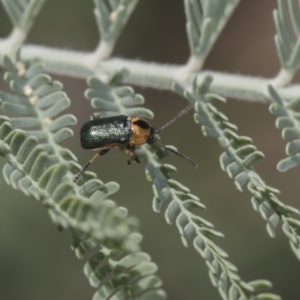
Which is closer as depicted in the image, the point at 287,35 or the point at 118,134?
the point at 287,35

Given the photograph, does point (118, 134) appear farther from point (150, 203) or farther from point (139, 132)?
point (150, 203)

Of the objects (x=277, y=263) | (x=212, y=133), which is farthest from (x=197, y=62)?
(x=277, y=263)

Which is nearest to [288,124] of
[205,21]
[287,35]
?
[287,35]

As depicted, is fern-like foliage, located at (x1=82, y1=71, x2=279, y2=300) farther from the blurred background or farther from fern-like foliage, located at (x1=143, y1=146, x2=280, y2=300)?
the blurred background

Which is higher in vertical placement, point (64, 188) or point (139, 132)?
point (139, 132)

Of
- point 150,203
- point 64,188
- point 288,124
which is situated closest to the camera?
point 64,188

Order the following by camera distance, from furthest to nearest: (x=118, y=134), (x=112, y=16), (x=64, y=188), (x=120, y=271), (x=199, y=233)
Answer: (x=118, y=134)
(x=112, y=16)
(x=199, y=233)
(x=120, y=271)
(x=64, y=188)

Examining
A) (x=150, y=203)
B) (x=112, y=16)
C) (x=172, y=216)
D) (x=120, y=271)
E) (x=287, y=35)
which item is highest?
(x=150, y=203)
